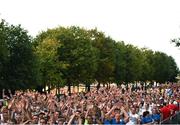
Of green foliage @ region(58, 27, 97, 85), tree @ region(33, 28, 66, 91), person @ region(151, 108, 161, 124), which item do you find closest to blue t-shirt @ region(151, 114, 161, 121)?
person @ region(151, 108, 161, 124)

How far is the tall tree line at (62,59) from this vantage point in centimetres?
5779

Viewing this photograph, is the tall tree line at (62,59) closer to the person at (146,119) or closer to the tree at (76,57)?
the tree at (76,57)

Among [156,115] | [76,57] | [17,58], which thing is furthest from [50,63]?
[156,115]

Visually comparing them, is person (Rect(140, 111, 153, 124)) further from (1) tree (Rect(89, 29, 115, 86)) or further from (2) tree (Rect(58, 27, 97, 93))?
(1) tree (Rect(89, 29, 115, 86))

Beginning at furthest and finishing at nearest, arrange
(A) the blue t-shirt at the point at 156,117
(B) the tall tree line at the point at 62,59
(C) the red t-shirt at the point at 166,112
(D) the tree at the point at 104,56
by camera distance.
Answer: (D) the tree at the point at 104,56
(B) the tall tree line at the point at 62,59
(C) the red t-shirt at the point at 166,112
(A) the blue t-shirt at the point at 156,117

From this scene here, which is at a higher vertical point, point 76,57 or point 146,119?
point 76,57

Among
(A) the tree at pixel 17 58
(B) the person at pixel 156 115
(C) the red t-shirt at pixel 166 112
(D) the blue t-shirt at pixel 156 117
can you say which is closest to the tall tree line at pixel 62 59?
(A) the tree at pixel 17 58

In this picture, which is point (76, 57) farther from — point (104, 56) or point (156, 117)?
point (156, 117)

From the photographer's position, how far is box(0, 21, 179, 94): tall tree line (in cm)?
5779

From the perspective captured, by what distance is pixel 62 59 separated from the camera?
75750mm

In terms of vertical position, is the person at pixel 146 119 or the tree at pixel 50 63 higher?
the tree at pixel 50 63

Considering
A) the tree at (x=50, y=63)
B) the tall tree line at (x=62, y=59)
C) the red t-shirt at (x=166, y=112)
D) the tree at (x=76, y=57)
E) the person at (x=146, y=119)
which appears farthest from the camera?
the tree at (x=76, y=57)

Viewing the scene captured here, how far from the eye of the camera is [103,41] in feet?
298

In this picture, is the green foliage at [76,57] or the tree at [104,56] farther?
the tree at [104,56]
